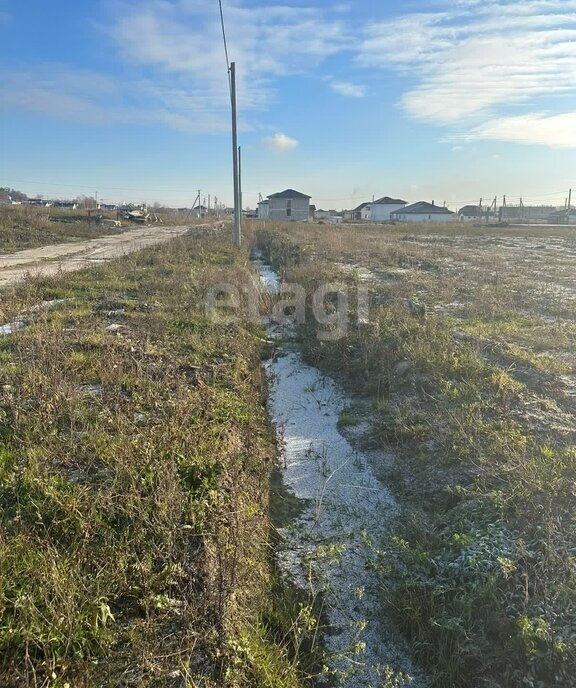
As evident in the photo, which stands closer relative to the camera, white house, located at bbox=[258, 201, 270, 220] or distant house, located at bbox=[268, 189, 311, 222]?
distant house, located at bbox=[268, 189, 311, 222]

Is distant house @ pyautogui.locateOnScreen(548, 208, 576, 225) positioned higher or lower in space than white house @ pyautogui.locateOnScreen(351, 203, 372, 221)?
lower

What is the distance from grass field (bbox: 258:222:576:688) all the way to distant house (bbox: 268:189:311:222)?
65.3 meters

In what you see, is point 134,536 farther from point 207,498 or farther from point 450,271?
point 450,271

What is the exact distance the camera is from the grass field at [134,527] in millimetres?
1974

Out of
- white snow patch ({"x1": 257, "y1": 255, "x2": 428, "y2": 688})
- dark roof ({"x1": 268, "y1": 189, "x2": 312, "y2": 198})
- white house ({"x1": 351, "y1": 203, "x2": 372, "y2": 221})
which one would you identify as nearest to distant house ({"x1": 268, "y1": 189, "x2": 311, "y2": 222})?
dark roof ({"x1": 268, "y1": 189, "x2": 312, "y2": 198})

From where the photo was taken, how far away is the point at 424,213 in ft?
248

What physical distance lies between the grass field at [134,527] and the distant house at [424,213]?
7558 cm

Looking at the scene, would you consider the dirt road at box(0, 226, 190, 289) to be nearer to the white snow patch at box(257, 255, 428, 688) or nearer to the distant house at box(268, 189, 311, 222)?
the white snow patch at box(257, 255, 428, 688)

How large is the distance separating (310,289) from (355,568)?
7.37 m

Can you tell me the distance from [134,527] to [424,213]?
79.5m

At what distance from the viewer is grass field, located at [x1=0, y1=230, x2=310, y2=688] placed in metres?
1.97

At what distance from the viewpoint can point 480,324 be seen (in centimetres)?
745

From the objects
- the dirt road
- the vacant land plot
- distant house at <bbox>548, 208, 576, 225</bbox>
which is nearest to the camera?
the dirt road

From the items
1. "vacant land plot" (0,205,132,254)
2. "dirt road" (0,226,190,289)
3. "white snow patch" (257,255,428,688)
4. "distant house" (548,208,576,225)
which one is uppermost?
"distant house" (548,208,576,225)
